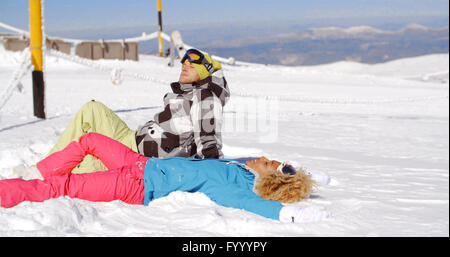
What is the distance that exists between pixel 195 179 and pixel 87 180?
0.59m

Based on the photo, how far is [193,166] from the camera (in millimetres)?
2840

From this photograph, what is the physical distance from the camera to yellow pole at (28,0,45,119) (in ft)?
18.1

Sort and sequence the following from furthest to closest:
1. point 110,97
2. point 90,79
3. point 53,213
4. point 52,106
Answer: point 90,79, point 110,97, point 52,106, point 53,213

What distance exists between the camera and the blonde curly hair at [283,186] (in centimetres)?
280

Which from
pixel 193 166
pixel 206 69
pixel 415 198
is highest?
pixel 206 69

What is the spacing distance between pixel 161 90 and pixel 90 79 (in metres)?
2.00

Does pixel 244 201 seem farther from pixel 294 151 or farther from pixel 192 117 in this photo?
pixel 294 151

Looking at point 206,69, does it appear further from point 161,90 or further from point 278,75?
point 278,75

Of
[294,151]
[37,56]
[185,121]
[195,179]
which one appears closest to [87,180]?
[195,179]

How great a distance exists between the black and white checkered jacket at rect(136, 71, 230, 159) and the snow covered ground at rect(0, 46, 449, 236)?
408 mm

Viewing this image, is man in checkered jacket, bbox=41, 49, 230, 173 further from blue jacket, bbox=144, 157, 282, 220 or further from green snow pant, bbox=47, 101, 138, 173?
blue jacket, bbox=144, 157, 282, 220

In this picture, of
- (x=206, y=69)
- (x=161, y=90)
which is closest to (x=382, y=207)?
(x=206, y=69)

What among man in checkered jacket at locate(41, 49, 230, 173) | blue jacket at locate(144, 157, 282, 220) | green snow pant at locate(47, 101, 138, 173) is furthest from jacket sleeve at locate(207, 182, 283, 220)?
green snow pant at locate(47, 101, 138, 173)

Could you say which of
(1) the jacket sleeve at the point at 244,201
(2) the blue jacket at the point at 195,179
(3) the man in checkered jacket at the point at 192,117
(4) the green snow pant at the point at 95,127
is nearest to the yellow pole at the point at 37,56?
(4) the green snow pant at the point at 95,127
